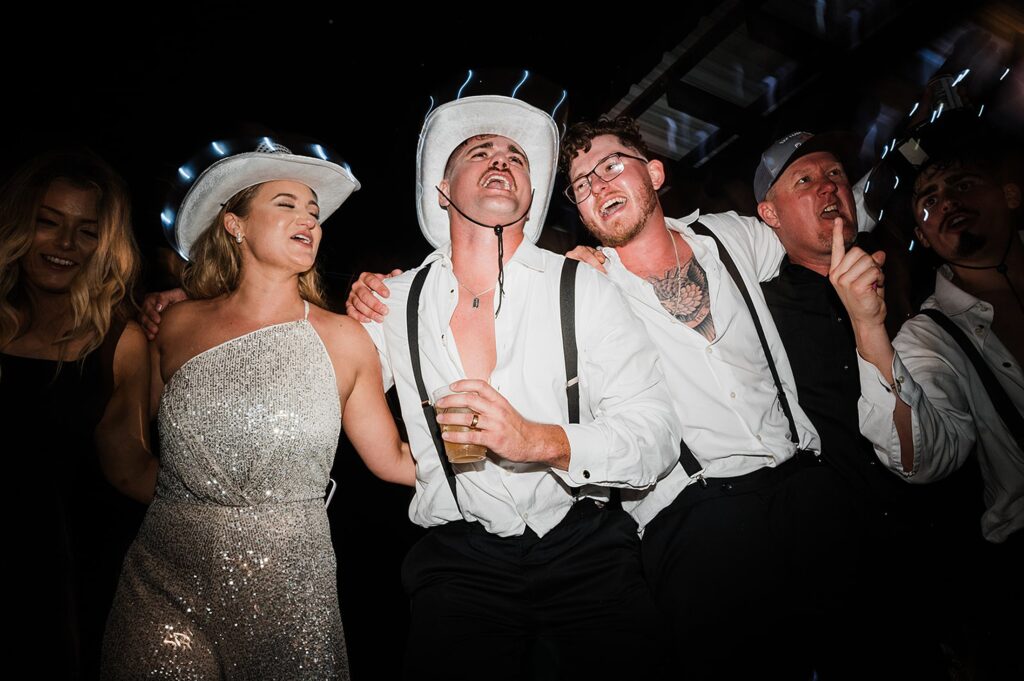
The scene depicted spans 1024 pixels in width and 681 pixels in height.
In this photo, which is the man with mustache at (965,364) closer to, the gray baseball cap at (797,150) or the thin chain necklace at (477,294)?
the gray baseball cap at (797,150)

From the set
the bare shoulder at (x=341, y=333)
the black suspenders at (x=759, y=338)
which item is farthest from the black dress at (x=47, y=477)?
the black suspenders at (x=759, y=338)

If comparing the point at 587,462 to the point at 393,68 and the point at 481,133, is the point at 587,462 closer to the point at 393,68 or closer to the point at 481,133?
the point at 481,133

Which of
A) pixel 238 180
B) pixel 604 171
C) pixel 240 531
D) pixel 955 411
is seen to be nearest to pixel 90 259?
pixel 238 180

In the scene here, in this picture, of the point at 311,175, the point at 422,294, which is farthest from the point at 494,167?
the point at 311,175

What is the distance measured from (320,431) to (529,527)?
86cm

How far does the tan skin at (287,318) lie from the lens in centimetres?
186

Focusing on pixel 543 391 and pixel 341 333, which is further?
pixel 341 333

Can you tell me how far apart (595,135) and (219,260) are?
6.13ft

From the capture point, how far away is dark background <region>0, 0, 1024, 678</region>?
2.88m

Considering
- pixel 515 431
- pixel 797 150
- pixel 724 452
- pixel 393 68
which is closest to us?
pixel 515 431

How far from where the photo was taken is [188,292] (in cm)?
203

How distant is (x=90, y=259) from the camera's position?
6.29 ft

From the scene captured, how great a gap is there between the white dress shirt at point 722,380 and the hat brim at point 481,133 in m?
0.61

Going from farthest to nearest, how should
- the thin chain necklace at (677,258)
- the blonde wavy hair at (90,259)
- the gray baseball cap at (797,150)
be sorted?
the gray baseball cap at (797,150) < the thin chain necklace at (677,258) < the blonde wavy hair at (90,259)
